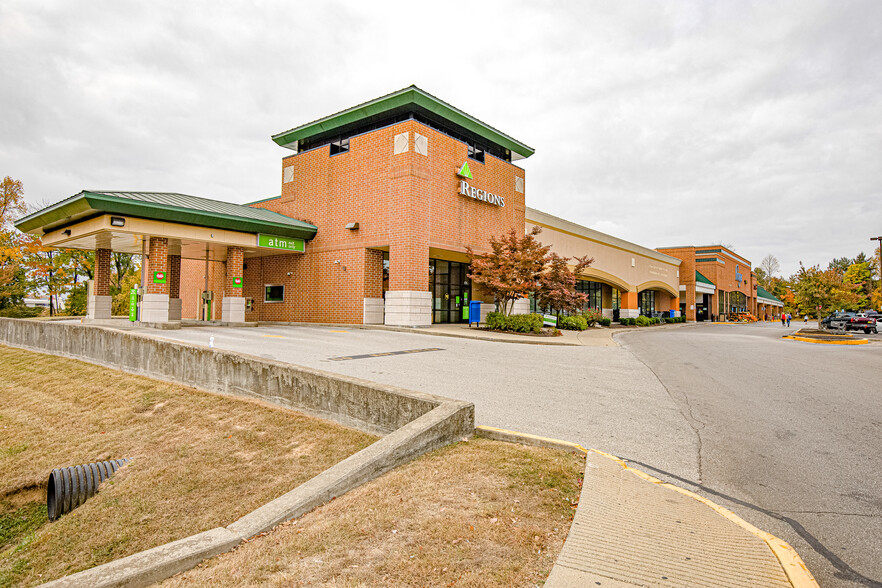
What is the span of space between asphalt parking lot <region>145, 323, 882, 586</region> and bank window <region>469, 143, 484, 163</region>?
1425cm

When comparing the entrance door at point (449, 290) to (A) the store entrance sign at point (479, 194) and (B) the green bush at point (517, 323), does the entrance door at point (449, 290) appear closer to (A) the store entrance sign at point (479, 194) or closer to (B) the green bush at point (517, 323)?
(A) the store entrance sign at point (479, 194)

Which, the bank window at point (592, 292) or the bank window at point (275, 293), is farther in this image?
the bank window at point (592, 292)

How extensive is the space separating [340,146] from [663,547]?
2489 centimetres

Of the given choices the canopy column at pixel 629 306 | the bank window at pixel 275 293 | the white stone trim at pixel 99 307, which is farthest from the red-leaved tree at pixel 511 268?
the canopy column at pixel 629 306

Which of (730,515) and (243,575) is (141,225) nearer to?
(243,575)

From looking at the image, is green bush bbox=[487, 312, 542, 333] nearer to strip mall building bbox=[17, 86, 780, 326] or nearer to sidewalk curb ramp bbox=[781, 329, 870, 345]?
strip mall building bbox=[17, 86, 780, 326]

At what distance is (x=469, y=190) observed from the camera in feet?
79.5

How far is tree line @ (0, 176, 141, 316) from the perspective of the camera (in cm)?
3061

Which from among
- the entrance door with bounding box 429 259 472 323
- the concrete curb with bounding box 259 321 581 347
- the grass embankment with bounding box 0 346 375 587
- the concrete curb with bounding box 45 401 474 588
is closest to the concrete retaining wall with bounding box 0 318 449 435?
the grass embankment with bounding box 0 346 375 587

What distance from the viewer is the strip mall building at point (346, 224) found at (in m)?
20.5

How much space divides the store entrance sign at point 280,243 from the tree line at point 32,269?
Result: 1502 cm

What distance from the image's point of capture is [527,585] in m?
2.72

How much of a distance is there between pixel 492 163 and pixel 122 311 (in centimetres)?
3105

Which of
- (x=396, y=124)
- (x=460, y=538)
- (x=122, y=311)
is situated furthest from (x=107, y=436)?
(x=122, y=311)
